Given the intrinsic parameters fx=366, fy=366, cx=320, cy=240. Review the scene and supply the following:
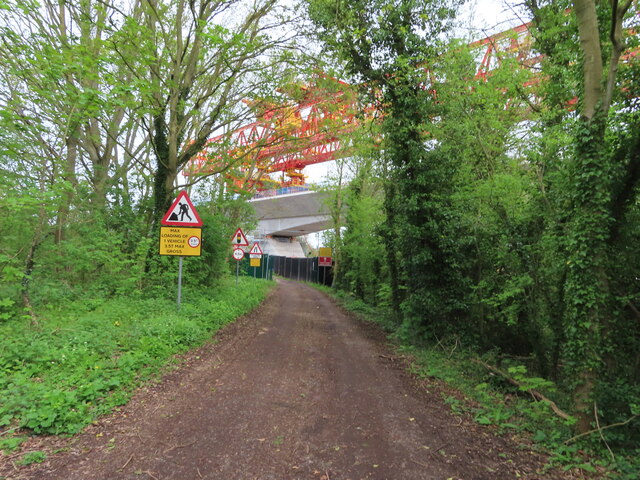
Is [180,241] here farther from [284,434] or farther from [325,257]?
[325,257]

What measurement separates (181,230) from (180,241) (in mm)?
266

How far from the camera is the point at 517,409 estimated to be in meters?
4.92

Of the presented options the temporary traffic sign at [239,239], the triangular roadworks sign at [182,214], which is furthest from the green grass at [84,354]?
the temporary traffic sign at [239,239]

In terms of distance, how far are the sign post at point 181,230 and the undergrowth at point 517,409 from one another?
5.49 metres

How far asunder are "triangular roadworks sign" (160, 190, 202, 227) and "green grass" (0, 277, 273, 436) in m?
2.08

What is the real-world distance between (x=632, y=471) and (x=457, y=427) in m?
1.54

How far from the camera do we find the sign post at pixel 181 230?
27.8 feet

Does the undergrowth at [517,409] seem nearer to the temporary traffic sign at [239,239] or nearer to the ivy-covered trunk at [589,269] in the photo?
the ivy-covered trunk at [589,269]

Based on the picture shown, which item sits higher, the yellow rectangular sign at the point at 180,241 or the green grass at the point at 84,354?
the yellow rectangular sign at the point at 180,241

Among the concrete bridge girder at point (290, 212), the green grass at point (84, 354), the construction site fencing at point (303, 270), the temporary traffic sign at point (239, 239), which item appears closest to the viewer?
the green grass at point (84, 354)

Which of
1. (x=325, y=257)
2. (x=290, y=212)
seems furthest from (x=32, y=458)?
(x=290, y=212)

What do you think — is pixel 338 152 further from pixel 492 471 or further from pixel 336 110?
pixel 492 471

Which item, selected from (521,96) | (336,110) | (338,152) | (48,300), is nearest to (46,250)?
(48,300)

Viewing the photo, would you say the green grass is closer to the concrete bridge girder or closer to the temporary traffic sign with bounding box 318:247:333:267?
the temporary traffic sign with bounding box 318:247:333:267
